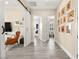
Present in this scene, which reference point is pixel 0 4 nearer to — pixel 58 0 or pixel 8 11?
pixel 58 0

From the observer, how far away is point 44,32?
499 inches

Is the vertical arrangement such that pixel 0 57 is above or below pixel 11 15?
below

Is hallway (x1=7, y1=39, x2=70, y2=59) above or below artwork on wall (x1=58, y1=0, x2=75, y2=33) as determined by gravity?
below

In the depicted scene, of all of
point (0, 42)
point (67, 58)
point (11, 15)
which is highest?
point (11, 15)

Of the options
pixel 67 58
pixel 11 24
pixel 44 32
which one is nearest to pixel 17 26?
pixel 11 24

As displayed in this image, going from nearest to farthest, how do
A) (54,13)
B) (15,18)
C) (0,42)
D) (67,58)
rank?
(0,42) < (67,58) < (15,18) < (54,13)

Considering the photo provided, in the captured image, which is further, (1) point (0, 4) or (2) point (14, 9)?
(2) point (14, 9)

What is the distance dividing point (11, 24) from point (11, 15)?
710 millimetres

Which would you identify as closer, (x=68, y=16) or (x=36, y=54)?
(x=68, y=16)

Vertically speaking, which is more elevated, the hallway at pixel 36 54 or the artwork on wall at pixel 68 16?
the artwork on wall at pixel 68 16

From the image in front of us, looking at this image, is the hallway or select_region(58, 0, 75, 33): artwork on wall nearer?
select_region(58, 0, 75, 33): artwork on wall

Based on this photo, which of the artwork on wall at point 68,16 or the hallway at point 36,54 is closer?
the artwork on wall at point 68,16

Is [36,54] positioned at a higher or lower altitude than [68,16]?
lower

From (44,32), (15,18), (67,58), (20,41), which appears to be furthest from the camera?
(44,32)
